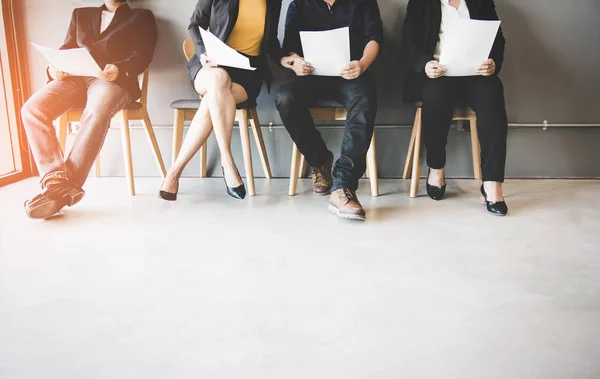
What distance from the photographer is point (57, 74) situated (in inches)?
92.2

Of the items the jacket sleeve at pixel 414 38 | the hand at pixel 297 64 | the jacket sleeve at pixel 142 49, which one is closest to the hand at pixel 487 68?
the jacket sleeve at pixel 414 38

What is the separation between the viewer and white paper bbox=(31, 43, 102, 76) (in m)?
2.16

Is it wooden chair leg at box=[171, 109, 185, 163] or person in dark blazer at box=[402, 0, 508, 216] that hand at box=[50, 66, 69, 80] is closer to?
wooden chair leg at box=[171, 109, 185, 163]

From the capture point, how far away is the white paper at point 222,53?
2.10 m

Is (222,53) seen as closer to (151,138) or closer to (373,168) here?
(151,138)

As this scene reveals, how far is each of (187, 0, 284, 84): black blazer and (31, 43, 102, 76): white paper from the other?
1.49 ft

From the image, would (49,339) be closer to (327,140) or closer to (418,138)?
(418,138)

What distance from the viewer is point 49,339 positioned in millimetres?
1129

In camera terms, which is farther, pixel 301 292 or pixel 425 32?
pixel 425 32

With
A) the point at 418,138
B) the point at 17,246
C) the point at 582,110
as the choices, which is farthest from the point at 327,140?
the point at 17,246

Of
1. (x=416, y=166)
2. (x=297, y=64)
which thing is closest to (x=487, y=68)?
(x=416, y=166)

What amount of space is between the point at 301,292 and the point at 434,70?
1.32 metres

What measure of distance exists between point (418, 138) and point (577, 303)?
1255mm

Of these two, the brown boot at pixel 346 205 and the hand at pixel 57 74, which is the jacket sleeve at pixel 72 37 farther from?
the brown boot at pixel 346 205
